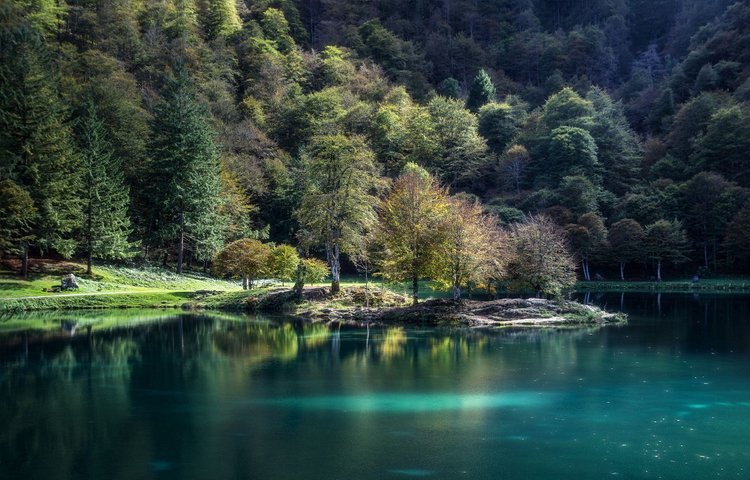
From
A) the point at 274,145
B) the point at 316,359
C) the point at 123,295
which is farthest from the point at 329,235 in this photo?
the point at 274,145

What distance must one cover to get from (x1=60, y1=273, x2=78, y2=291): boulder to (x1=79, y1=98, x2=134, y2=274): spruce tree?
402cm

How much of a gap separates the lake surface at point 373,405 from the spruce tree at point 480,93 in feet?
232

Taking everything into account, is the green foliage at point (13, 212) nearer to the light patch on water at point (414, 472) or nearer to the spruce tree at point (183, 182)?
the spruce tree at point (183, 182)

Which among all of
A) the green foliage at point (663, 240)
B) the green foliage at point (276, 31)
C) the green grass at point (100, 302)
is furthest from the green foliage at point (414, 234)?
the green foliage at point (276, 31)

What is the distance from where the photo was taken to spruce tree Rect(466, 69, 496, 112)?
10000 centimetres

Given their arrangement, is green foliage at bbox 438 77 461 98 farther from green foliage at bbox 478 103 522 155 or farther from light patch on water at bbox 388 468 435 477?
light patch on water at bbox 388 468 435 477

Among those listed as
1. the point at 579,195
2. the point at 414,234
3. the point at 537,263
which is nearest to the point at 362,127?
the point at 579,195

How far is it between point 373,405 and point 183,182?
44267 mm

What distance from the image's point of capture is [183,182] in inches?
2298

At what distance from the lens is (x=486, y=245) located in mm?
39469

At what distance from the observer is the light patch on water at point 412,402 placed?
61.5ft

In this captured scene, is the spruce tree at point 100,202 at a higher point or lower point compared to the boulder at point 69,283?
higher

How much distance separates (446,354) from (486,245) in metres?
12.9

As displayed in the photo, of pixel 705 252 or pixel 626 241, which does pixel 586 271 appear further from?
pixel 705 252
